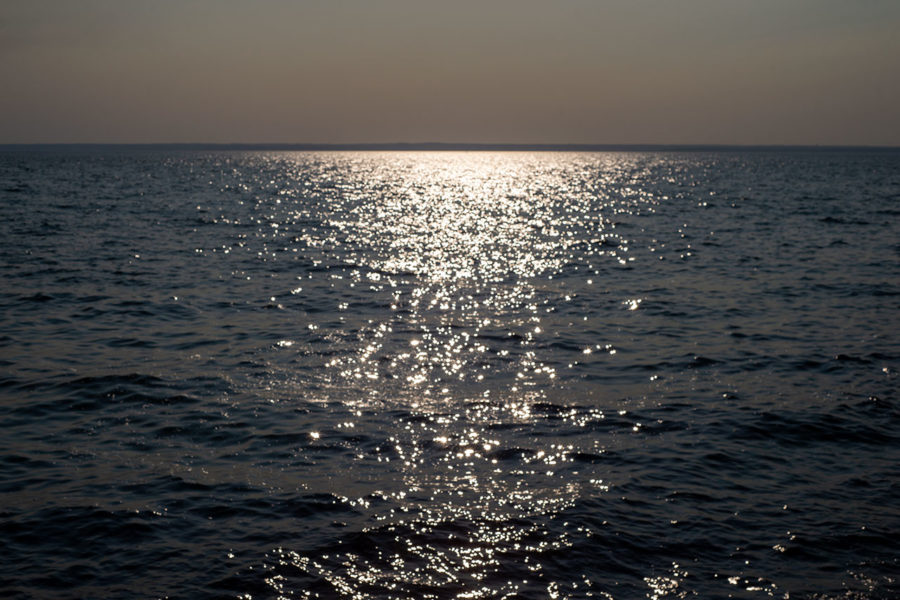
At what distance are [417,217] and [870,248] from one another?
3851 cm

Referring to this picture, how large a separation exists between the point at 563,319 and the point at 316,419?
12.0m

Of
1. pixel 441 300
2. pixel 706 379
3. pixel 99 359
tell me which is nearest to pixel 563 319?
pixel 441 300

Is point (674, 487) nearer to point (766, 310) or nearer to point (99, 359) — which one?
point (99, 359)

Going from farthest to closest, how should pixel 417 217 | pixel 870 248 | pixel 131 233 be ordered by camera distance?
pixel 417 217
pixel 131 233
pixel 870 248

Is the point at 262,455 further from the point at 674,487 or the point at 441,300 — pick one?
the point at 441,300

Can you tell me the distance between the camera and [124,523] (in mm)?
11414

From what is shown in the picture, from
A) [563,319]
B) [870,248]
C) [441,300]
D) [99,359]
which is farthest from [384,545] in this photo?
[870,248]

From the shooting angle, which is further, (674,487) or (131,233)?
(131,233)

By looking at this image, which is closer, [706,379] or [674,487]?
[674,487]

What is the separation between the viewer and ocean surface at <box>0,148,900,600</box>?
1041 centimetres

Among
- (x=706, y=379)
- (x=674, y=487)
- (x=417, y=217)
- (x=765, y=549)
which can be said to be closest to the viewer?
(x=765, y=549)

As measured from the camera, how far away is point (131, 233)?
48.6 meters

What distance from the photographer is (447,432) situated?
15344 millimetres

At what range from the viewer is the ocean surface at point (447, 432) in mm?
10414
